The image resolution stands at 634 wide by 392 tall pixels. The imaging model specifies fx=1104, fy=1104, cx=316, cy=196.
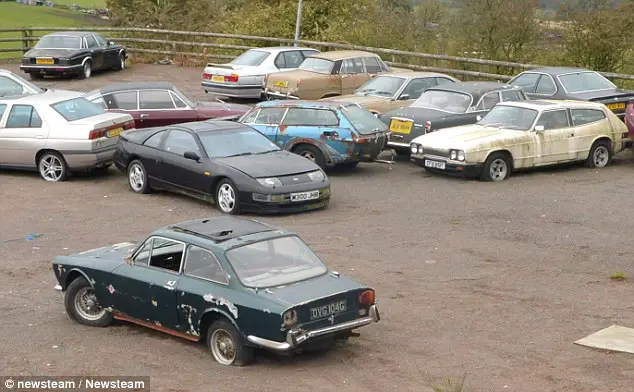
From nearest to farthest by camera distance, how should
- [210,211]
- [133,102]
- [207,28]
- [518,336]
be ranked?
1. [518,336]
2. [210,211]
3. [133,102]
4. [207,28]

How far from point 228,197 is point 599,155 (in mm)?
7919

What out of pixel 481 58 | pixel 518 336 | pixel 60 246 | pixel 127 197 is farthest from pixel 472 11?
pixel 518 336

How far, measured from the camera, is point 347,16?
1588 inches

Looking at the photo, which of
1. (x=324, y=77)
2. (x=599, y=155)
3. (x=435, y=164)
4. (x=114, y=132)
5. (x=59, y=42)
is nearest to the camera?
(x=435, y=164)

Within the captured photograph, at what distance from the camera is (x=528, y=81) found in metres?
25.3

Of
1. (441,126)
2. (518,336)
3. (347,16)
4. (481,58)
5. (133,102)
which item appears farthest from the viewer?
(347,16)

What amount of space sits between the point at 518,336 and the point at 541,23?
22773 mm

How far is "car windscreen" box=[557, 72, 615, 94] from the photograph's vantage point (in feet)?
80.8

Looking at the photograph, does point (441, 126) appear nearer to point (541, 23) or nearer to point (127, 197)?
point (127, 197)

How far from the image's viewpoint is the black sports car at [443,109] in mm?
21828

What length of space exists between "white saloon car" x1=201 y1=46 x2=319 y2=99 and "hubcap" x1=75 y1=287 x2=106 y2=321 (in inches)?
699

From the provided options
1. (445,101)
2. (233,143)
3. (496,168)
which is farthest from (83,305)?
(445,101)

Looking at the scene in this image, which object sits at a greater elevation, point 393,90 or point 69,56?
point 393,90

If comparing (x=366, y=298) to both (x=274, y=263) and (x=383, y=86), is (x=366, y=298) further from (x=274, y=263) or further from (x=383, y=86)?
(x=383, y=86)
